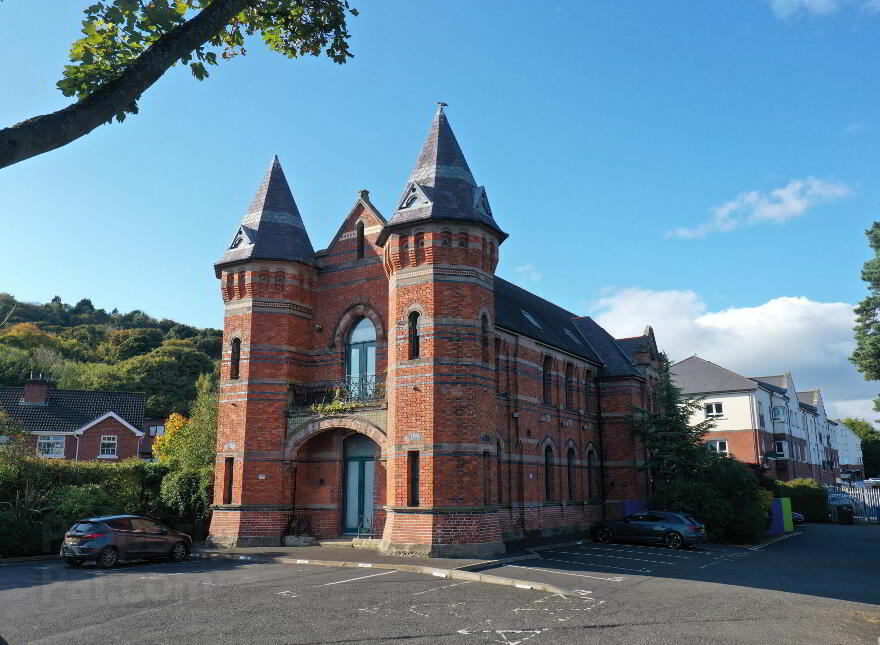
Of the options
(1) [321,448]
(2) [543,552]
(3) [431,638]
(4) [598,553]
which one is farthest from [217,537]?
(3) [431,638]

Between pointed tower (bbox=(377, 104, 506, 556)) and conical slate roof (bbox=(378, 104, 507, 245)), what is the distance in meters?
0.04

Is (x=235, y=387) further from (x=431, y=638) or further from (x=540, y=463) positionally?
(x=431, y=638)

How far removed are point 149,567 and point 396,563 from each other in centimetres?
614

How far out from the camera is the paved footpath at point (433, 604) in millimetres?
9867

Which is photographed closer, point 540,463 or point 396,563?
point 396,563

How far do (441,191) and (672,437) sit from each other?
48.0 ft

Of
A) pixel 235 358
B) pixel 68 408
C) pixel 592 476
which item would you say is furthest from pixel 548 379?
pixel 68 408

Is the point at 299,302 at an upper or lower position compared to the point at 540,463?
upper

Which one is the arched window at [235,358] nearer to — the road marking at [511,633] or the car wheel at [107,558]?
the car wheel at [107,558]

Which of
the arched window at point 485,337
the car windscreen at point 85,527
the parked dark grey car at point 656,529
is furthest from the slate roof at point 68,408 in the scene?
the parked dark grey car at point 656,529

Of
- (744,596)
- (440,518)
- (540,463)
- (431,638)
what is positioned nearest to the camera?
(431,638)

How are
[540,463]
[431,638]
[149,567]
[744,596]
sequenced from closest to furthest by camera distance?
[431,638]
[744,596]
[149,567]
[540,463]

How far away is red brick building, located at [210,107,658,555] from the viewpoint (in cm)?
2000

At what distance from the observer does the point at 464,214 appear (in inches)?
843
